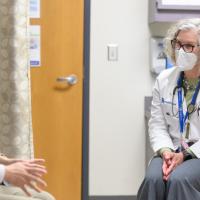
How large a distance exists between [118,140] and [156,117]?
2.86 feet

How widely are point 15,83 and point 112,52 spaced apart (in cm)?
88

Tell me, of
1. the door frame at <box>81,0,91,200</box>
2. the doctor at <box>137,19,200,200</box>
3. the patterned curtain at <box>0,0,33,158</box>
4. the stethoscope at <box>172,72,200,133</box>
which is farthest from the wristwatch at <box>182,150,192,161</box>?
the door frame at <box>81,0,91,200</box>

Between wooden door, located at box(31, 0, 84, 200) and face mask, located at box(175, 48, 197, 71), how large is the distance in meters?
1.02

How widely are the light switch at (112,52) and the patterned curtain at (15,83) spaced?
2.52 ft

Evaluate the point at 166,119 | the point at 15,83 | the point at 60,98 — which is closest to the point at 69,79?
the point at 60,98

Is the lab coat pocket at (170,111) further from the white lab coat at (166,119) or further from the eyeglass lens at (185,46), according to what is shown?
the eyeglass lens at (185,46)

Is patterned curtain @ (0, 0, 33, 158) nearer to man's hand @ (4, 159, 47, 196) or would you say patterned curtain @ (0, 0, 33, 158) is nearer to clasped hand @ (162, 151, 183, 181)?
clasped hand @ (162, 151, 183, 181)

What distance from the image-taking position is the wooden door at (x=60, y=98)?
326 cm

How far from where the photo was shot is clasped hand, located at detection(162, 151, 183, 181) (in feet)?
7.47

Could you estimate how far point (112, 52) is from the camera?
10.8 feet

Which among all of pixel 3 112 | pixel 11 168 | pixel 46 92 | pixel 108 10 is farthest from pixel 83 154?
pixel 11 168

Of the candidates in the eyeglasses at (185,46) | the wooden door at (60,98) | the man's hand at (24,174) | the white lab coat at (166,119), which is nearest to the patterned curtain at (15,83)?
the wooden door at (60,98)

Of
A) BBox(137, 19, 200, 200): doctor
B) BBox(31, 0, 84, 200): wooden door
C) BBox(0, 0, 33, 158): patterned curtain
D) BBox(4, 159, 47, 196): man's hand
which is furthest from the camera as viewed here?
BBox(31, 0, 84, 200): wooden door

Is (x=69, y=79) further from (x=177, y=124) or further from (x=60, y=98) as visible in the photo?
(x=177, y=124)
